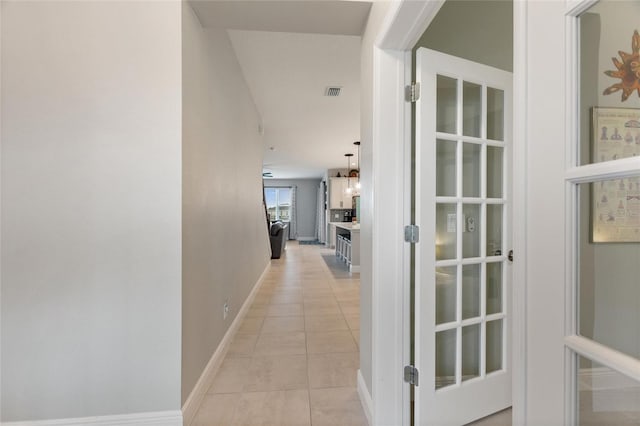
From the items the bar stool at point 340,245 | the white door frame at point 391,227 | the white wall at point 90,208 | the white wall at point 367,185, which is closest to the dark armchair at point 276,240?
the bar stool at point 340,245

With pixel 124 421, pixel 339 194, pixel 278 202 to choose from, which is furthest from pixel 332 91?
pixel 278 202

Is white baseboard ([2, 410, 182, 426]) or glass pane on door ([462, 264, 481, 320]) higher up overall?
glass pane on door ([462, 264, 481, 320])

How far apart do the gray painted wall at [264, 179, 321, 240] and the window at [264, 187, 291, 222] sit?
12.4 inches

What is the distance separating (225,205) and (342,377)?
156 centimetres

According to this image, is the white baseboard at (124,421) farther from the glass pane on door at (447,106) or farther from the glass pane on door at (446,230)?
the glass pane on door at (447,106)

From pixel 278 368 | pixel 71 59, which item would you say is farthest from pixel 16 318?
pixel 278 368

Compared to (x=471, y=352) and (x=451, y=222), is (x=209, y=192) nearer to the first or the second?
(x=451, y=222)

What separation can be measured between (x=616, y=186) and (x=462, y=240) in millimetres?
1016

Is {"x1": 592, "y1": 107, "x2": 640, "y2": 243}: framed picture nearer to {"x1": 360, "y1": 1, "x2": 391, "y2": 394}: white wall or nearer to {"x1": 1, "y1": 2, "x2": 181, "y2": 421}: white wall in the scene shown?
{"x1": 360, "y1": 1, "x2": 391, "y2": 394}: white wall

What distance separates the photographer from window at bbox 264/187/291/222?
39.1ft

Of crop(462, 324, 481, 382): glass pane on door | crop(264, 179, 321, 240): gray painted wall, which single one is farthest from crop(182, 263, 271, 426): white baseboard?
crop(264, 179, 321, 240): gray painted wall

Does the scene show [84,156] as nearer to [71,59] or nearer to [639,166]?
[71,59]

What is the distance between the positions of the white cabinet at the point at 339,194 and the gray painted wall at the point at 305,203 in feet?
9.57

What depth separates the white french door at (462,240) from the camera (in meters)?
1.35
